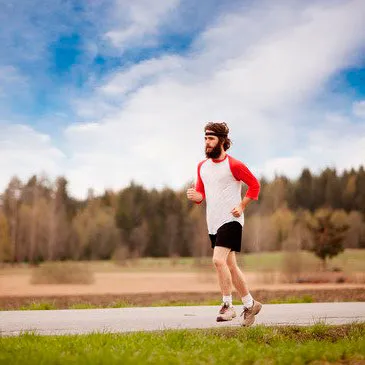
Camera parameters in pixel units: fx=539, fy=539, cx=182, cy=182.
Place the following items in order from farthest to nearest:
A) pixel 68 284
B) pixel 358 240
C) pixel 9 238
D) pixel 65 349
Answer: pixel 358 240
pixel 9 238
pixel 68 284
pixel 65 349

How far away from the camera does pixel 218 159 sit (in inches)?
231

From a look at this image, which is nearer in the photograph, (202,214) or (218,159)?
(218,159)

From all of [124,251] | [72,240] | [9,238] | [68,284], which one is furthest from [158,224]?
[68,284]

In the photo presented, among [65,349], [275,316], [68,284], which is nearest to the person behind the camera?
[65,349]

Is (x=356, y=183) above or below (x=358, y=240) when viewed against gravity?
above

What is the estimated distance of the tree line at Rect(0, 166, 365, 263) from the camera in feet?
201

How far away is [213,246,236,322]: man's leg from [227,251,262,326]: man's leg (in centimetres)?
11

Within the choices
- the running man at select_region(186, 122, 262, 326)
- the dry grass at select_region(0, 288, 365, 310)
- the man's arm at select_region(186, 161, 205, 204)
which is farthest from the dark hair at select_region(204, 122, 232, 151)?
the dry grass at select_region(0, 288, 365, 310)

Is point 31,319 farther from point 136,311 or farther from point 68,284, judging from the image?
point 68,284

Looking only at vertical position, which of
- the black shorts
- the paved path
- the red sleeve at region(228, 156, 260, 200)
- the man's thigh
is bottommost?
the paved path

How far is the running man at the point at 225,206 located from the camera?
5633 mm

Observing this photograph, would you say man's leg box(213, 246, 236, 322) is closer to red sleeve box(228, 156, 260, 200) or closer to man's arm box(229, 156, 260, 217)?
man's arm box(229, 156, 260, 217)

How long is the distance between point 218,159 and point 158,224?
62.7 metres

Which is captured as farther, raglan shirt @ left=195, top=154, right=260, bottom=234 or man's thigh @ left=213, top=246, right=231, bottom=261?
raglan shirt @ left=195, top=154, right=260, bottom=234
